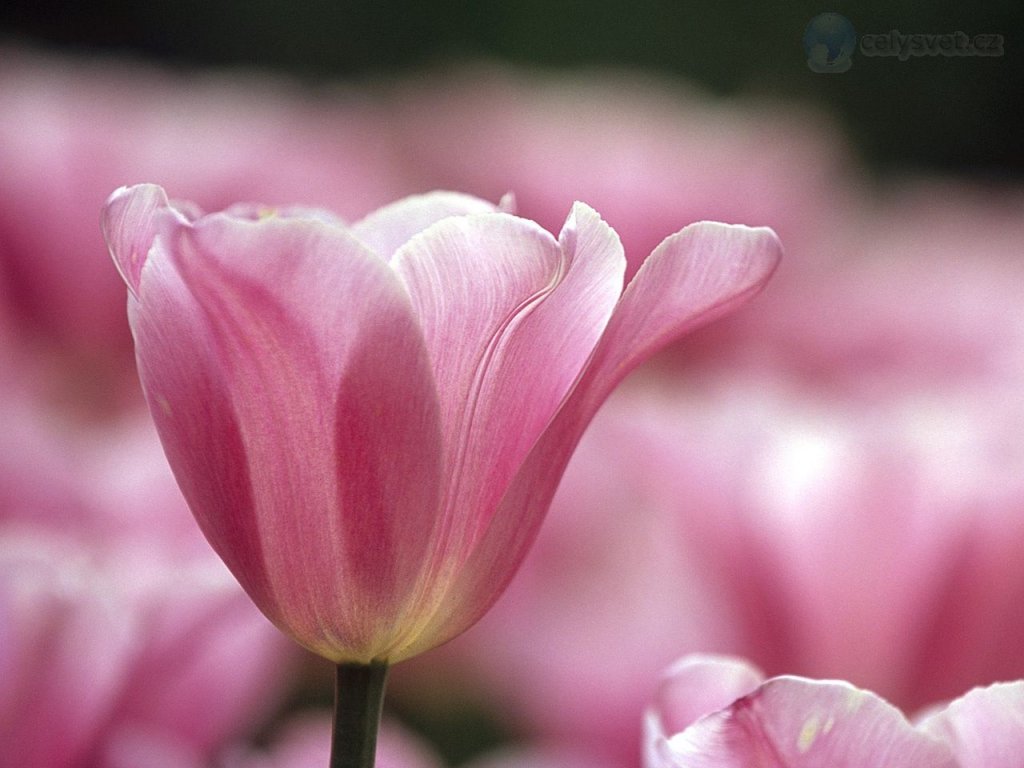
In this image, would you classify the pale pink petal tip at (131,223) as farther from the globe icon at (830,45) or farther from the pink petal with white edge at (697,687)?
the globe icon at (830,45)

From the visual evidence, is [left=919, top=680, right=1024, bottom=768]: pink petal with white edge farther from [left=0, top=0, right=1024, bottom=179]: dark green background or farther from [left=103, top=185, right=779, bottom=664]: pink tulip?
[left=0, top=0, right=1024, bottom=179]: dark green background

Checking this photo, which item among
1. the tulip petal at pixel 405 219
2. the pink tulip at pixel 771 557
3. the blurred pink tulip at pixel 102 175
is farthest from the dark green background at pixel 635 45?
the tulip petal at pixel 405 219

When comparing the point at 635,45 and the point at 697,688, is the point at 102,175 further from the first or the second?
the point at 635,45

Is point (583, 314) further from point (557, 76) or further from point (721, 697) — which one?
point (557, 76)

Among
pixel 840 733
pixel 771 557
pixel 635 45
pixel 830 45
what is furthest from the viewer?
pixel 635 45

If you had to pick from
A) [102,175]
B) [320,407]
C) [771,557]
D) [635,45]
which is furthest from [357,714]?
[635,45]

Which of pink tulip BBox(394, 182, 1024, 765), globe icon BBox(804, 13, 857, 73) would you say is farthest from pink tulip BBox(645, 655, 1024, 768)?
globe icon BBox(804, 13, 857, 73)
